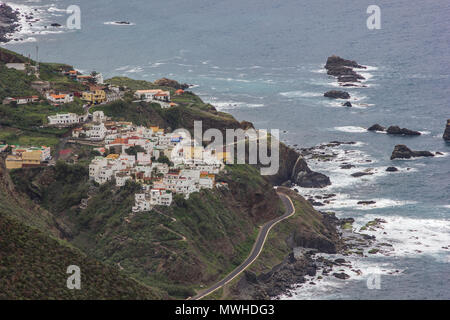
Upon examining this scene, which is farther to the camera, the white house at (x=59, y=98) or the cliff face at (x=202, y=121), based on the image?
the cliff face at (x=202, y=121)

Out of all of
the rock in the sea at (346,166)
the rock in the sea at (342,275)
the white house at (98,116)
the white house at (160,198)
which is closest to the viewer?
the rock in the sea at (342,275)

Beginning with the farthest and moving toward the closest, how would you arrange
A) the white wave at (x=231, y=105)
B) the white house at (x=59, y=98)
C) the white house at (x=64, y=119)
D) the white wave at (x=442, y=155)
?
the white wave at (x=231, y=105) → the white wave at (x=442, y=155) → the white house at (x=59, y=98) → the white house at (x=64, y=119)

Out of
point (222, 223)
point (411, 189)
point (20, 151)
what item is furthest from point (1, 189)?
point (411, 189)

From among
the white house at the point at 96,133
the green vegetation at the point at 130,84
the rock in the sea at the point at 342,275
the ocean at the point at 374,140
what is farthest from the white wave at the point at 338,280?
the green vegetation at the point at 130,84

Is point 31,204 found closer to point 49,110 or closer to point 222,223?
point 222,223

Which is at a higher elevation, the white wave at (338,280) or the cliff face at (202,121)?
the cliff face at (202,121)

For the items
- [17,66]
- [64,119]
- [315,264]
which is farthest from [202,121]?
[315,264]

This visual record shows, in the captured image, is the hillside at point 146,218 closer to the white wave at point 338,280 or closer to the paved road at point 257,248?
the paved road at point 257,248
